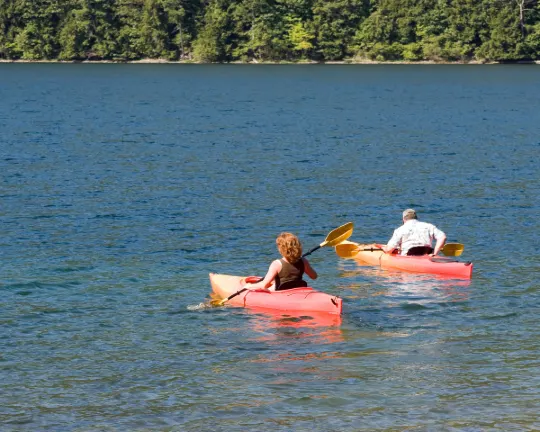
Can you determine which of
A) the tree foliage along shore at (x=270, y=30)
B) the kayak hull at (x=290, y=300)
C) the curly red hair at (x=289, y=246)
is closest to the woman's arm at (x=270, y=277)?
the kayak hull at (x=290, y=300)

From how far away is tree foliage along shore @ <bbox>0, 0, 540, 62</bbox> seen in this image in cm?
15850

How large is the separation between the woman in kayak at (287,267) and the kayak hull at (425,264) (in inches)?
161

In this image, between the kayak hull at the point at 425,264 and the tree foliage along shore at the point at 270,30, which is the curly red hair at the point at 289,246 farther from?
the tree foliage along shore at the point at 270,30

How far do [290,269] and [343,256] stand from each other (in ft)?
19.2

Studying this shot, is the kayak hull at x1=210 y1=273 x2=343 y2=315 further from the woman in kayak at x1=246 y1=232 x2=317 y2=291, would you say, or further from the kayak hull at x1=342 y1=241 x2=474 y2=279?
the kayak hull at x1=342 y1=241 x2=474 y2=279

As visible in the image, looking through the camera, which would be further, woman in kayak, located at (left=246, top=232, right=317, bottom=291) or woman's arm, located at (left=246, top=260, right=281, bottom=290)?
woman's arm, located at (left=246, top=260, right=281, bottom=290)

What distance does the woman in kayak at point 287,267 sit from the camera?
1828 cm

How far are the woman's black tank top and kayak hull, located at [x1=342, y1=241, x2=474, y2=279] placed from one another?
4303 mm

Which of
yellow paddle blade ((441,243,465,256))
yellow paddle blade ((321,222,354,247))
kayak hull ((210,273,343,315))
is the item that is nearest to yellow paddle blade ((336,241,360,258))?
yellow paddle blade ((321,222,354,247))

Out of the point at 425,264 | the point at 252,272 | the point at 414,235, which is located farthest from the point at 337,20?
the point at 425,264

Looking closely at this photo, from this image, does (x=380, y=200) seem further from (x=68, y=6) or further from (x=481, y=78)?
(x=68, y=6)

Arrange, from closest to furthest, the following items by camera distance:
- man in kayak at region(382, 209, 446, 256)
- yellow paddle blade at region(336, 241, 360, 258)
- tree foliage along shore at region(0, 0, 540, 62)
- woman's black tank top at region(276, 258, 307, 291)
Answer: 1. woman's black tank top at region(276, 258, 307, 291)
2. man in kayak at region(382, 209, 446, 256)
3. yellow paddle blade at region(336, 241, 360, 258)
4. tree foliage along shore at region(0, 0, 540, 62)

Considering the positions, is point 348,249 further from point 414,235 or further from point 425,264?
point 425,264

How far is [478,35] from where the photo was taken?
161 meters
